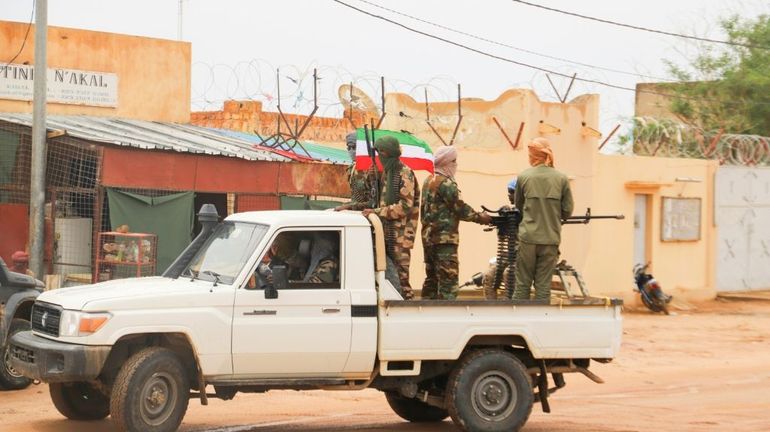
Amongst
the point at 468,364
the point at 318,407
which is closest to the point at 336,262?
the point at 468,364

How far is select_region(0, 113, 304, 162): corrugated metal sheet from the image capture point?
16766 mm

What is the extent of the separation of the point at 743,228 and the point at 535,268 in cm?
1732

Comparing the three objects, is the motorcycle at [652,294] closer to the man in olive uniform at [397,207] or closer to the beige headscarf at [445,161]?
the beige headscarf at [445,161]

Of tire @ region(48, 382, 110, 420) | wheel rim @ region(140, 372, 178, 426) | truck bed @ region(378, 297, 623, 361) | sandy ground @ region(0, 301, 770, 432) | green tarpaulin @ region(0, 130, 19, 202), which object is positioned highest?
green tarpaulin @ region(0, 130, 19, 202)

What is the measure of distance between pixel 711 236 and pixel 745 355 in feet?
27.4

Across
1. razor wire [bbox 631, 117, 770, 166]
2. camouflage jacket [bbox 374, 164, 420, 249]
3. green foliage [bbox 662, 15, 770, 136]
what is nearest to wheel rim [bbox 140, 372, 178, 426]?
camouflage jacket [bbox 374, 164, 420, 249]

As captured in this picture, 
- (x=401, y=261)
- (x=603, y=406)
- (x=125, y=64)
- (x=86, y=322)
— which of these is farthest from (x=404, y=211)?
(x=125, y=64)

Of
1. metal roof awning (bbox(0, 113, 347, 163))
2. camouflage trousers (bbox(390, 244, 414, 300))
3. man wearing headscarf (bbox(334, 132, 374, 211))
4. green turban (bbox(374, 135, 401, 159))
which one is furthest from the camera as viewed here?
metal roof awning (bbox(0, 113, 347, 163))

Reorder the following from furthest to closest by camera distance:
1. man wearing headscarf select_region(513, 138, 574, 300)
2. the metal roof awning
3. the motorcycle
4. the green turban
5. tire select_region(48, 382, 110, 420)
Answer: the motorcycle
the metal roof awning
man wearing headscarf select_region(513, 138, 574, 300)
the green turban
tire select_region(48, 382, 110, 420)

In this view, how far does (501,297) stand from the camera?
10977 millimetres

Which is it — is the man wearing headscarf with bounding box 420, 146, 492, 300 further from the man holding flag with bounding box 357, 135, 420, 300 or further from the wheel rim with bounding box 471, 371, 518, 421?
the wheel rim with bounding box 471, 371, 518, 421

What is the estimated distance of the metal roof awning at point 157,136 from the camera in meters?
16.7

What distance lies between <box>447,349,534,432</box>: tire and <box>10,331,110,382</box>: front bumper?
2715 millimetres

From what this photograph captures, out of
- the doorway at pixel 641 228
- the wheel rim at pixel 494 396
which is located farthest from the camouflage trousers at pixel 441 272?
the doorway at pixel 641 228
